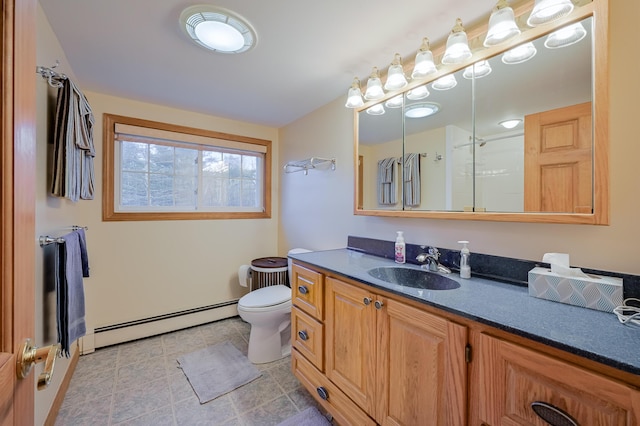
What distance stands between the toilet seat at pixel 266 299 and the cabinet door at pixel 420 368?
110cm

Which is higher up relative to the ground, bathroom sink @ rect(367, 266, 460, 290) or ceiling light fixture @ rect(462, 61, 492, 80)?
ceiling light fixture @ rect(462, 61, 492, 80)

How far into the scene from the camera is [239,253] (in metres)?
2.98

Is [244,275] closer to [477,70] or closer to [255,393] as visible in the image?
[255,393]

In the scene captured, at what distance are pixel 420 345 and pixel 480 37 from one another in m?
1.46

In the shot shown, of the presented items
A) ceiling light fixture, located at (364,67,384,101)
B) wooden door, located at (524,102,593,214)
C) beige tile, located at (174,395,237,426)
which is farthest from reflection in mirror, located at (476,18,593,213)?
beige tile, located at (174,395,237,426)

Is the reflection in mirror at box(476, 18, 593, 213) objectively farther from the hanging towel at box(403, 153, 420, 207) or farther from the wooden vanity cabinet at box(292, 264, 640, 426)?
the wooden vanity cabinet at box(292, 264, 640, 426)

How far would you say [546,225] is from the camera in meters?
1.16

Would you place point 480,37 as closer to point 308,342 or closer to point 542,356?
→ point 542,356

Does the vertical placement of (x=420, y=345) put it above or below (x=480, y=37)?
below

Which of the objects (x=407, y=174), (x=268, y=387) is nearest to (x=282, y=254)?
(x=268, y=387)

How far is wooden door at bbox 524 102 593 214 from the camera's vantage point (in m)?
1.03

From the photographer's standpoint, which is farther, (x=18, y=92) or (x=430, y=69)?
(x=430, y=69)

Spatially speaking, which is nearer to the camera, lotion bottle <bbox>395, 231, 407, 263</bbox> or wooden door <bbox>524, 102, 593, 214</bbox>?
wooden door <bbox>524, 102, 593, 214</bbox>

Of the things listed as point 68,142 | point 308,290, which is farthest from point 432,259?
point 68,142
